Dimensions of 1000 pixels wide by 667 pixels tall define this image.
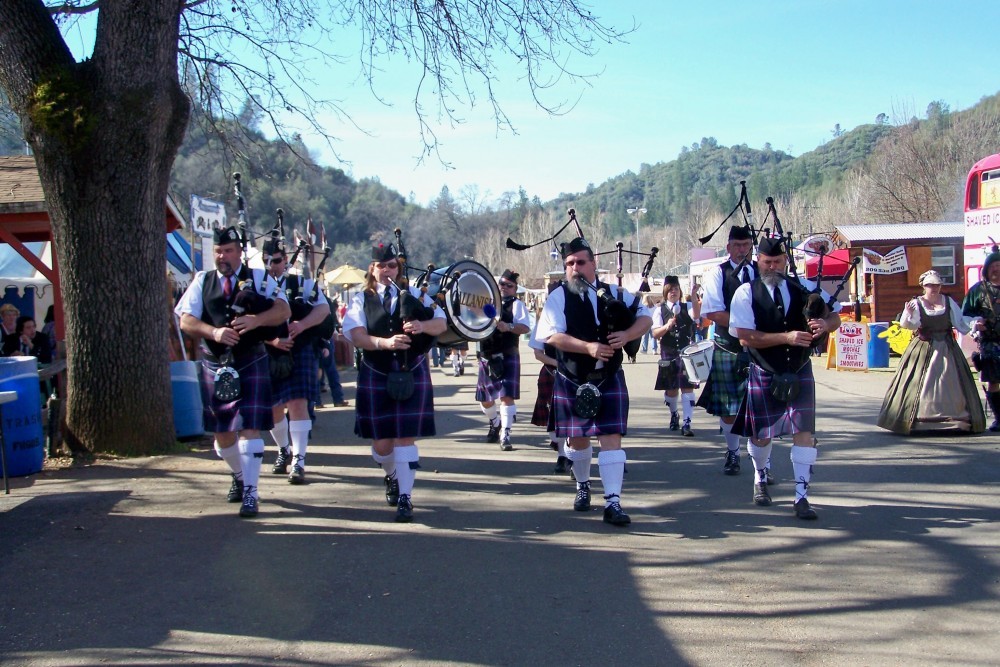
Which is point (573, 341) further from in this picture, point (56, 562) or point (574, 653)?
point (56, 562)

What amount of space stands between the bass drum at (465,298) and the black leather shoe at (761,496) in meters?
2.27

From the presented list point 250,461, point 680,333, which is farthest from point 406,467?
point 680,333

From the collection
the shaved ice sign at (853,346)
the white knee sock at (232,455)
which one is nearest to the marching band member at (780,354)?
the white knee sock at (232,455)

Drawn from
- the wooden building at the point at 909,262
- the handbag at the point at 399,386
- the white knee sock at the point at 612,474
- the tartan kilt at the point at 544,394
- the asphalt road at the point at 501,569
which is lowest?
the asphalt road at the point at 501,569

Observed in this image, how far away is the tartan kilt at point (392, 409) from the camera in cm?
627

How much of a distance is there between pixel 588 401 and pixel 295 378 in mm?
3126

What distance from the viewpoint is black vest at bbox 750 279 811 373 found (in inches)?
241

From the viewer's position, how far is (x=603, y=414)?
19.7 feet

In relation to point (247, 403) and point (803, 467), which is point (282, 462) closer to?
point (247, 403)

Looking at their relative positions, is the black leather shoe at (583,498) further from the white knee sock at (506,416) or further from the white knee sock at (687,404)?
the white knee sock at (687,404)

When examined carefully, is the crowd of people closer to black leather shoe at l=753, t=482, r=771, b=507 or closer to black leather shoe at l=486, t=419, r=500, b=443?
black leather shoe at l=753, t=482, r=771, b=507

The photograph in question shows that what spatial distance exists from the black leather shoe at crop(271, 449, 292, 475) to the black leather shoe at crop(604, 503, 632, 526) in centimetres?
338

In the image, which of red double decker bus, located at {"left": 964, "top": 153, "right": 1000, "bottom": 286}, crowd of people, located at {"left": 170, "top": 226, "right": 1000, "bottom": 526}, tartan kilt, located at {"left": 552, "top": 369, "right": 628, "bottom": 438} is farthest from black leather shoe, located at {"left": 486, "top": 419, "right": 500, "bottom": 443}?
red double decker bus, located at {"left": 964, "top": 153, "right": 1000, "bottom": 286}

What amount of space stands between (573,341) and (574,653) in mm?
2549
